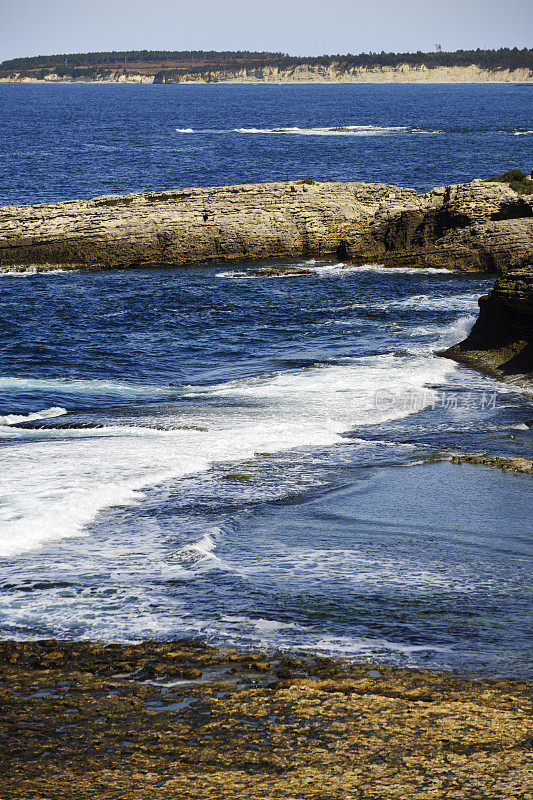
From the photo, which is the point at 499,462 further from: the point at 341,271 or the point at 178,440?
the point at 341,271

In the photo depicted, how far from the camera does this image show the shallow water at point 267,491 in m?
7.89

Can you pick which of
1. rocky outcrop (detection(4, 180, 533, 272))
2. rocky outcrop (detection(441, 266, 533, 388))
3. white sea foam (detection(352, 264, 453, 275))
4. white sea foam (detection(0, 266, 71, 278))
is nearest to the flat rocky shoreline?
rocky outcrop (detection(441, 266, 533, 388))

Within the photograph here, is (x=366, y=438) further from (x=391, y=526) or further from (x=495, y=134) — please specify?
(x=495, y=134)

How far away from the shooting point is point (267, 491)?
11656 mm

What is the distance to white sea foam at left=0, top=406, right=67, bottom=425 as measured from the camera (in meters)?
15.8

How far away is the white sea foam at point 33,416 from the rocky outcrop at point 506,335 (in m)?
8.97

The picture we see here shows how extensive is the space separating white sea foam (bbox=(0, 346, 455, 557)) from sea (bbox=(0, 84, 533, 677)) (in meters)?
0.05

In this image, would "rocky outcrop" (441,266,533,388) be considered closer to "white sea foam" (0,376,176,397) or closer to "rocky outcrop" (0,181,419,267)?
"white sea foam" (0,376,176,397)

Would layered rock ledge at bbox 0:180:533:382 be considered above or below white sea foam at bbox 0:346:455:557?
above

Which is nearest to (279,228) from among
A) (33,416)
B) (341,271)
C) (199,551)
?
(341,271)

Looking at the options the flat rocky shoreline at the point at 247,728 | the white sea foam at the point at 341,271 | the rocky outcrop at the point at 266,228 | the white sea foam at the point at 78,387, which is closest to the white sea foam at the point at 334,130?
the rocky outcrop at the point at 266,228


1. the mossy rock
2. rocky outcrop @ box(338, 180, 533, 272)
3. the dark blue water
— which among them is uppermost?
the dark blue water

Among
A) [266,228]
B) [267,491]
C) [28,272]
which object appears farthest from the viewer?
[266,228]

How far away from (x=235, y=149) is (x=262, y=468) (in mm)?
73180
